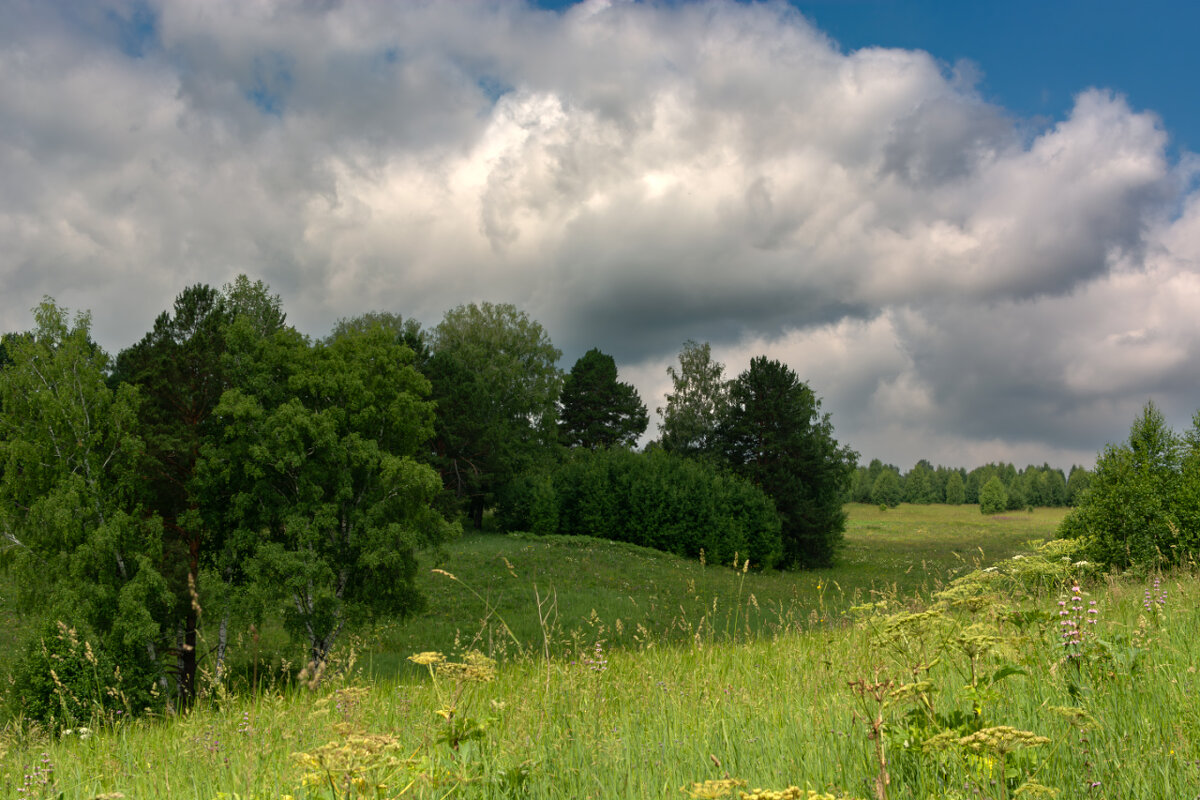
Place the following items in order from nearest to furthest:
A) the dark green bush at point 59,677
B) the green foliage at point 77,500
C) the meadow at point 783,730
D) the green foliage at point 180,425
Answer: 1. the meadow at point 783,730
2. the dark green bush at point 59,677
3. the green foliage at point 77,500
4. the green foliage at point 180,425

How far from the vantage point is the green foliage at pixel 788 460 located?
149ft

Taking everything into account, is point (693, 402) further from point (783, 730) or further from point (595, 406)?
point (783, 730)

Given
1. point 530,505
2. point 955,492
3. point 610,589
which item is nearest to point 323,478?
point 610,589

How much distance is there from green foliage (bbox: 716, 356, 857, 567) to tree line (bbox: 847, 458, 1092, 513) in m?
73.6

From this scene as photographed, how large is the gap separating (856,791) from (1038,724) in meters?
1.18

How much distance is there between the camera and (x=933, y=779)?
2.78 meters

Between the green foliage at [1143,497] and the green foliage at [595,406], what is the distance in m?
54.1

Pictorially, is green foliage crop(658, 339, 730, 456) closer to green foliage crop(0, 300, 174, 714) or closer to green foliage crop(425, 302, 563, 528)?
green foliage crop(425, 302, 563, 528)

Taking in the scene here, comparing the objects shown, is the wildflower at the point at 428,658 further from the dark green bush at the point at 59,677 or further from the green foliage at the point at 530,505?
A: the green foliage at the point at 530,505

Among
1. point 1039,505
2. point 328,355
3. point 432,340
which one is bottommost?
point 1039,505

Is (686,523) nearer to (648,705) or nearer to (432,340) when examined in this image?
(432,340)

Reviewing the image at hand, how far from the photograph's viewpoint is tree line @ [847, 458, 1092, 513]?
116231mm

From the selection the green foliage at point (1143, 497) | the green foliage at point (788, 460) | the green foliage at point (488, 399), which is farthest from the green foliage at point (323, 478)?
the green foliage at point (788, 460)

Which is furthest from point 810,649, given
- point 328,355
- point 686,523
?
point 686,523
